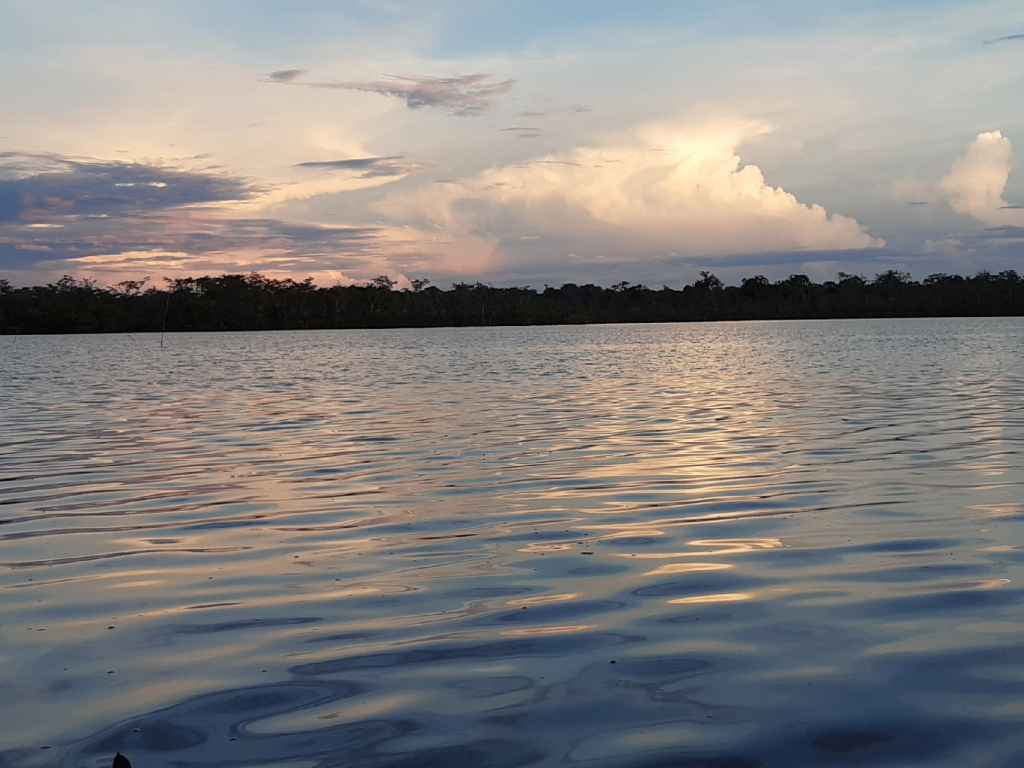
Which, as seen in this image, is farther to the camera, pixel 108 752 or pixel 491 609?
pixel 491 609

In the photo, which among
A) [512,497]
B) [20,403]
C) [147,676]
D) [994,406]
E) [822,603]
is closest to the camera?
[147,676]

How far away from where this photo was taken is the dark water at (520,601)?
480 centimetres

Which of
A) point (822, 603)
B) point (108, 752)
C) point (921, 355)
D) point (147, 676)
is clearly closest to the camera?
point (108, 752)

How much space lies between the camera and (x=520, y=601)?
7098 mm

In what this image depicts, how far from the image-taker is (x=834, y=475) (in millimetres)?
12422

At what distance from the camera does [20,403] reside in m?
26.5

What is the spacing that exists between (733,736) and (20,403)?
25.5m

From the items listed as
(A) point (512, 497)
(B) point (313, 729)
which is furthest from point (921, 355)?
(B) point (313, 729)

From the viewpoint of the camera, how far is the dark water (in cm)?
480

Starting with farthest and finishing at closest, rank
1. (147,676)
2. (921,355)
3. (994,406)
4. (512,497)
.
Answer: (921,355), (994,406), (512,497), (147,676)

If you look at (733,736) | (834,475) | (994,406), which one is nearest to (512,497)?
(834,475)

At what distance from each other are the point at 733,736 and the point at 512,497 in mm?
6796

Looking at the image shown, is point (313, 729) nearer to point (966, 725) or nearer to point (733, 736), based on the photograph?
point (733, 736)

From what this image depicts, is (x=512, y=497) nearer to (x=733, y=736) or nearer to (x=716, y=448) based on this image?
(x=716, y=448)
